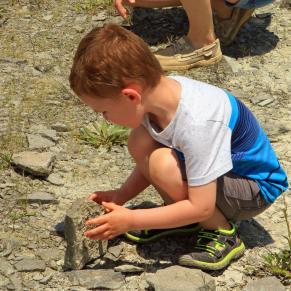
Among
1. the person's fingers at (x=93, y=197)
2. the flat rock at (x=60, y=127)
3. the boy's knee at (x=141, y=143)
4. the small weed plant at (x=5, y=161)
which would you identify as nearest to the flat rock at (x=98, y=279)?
the person's fingers at (x=93, y=197)

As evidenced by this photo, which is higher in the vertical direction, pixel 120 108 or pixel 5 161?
pixel 120 108

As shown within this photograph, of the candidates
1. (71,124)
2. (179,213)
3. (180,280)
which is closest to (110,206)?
(179,213)

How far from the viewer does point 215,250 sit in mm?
3479

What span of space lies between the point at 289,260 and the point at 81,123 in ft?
6.05

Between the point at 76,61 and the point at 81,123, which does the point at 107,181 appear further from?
the point at 76,61

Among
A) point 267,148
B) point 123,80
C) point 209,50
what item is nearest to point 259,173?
point 267,148

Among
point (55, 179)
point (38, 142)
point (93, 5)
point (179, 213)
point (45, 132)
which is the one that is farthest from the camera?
point (93, 5)

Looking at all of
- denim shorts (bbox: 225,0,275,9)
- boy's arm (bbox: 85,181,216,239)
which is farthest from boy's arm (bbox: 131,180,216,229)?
denim shorts (bbox: 225,0,275,9)

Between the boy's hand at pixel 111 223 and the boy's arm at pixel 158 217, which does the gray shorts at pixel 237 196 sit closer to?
the boy's arm at pixel 158 217

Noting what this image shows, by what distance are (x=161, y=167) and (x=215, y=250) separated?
50 centimetres

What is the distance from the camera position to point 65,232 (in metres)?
3.50

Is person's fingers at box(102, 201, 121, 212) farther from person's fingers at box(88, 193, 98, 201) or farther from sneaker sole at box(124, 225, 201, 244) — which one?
sneaker sole at box(124, 225, 201, 244)

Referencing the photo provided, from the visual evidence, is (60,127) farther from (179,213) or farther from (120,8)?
(179,213)

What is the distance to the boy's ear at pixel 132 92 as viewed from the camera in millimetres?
3047
